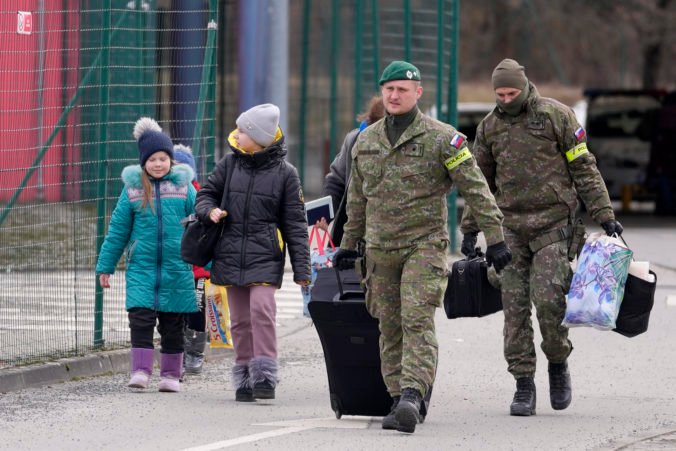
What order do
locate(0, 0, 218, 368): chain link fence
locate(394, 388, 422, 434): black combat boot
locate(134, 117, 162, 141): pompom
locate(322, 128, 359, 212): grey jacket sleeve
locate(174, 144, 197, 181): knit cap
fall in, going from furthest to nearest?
locate(174, 144, 197, 181): knit cap < locate(0, 0, 218, 368): chain link fence < locate(322, 128, 359, 212): grey jacket sleeve < locate(134, 117, 162, 141): pompom < locate(394, 388, 422, 434): black combat boot

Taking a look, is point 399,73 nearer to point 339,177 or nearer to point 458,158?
point 458,158

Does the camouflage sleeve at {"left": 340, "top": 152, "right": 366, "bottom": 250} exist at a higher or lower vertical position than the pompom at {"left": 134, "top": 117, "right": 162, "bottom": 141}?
lower

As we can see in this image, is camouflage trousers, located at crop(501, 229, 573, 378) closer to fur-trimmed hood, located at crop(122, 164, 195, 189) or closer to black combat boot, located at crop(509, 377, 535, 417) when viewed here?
black combat boot, located at crop(509, 377, 535, 417)

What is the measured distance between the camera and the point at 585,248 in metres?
8.09

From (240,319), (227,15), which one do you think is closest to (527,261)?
(240,319)

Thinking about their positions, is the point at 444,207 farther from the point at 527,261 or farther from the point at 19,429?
the point at 19,429

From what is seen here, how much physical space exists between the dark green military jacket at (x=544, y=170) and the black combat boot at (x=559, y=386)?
2.46ft

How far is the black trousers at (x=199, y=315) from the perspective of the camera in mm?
9812

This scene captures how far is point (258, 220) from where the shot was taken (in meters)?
8.64

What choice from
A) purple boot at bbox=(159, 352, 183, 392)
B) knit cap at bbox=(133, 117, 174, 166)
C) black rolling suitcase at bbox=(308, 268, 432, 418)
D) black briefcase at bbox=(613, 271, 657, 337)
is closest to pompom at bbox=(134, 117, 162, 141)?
knit cap at bbox=(133, 117, 174, 166)

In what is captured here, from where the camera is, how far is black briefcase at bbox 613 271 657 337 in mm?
8023

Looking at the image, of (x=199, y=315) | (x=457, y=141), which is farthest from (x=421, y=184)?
(x=199, y=315)

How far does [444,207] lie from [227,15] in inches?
690

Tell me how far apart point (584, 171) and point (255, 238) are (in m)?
1.83
